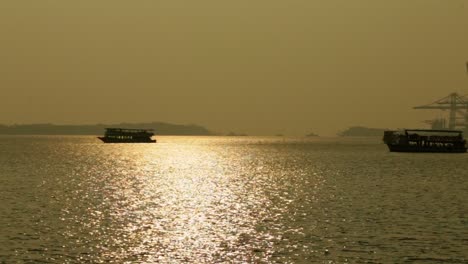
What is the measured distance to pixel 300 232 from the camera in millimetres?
39469

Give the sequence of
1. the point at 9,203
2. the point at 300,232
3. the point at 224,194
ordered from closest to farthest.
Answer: the point at 300,232 < the point at 9,203 < the point at 224,194

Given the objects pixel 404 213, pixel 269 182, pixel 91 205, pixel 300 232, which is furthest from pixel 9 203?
pixel 269 182

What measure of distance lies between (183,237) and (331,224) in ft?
35.6

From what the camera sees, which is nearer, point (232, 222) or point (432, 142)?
point (232, 222)

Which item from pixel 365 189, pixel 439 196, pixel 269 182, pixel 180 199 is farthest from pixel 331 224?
pixel 269 182

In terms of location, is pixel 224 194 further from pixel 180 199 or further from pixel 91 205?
pixel 91 205

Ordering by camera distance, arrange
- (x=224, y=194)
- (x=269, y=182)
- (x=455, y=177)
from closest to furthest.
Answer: (x=224, y=194)
(x=269, y=182)
(x=455, y=177)

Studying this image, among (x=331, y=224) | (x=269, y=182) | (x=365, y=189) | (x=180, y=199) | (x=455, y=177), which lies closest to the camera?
(x=331, y=224)

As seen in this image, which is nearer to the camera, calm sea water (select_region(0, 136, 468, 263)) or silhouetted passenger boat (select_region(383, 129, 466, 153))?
calm sea water (select_region(0, 136, 468, 263))

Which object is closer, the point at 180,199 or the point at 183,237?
the point at 183,237

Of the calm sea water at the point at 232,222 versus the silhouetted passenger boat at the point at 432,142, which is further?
the silhouetted passenger boat at the point at 432,142

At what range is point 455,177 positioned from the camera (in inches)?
3556

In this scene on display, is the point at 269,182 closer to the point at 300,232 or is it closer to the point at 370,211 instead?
the point at 370,211

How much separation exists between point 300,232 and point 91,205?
2111cm
